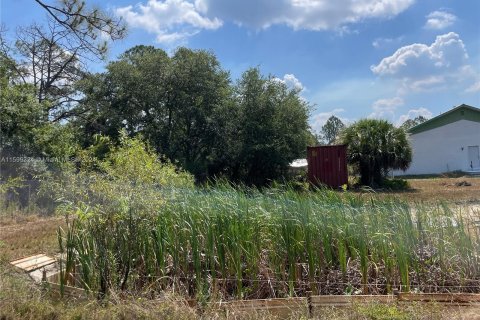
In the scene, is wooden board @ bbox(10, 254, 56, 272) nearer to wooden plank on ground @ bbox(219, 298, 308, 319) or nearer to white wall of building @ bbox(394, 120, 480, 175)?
wooden plank on ground @ bbox(219, 298, 308, 319)

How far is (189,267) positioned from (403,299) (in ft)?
7.19

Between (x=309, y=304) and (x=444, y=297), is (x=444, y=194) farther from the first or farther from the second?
(x=309, y=304)

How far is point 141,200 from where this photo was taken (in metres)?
4.43

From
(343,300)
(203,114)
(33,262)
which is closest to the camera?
(343,300)

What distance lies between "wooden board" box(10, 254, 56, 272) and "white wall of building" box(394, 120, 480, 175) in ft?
92.0

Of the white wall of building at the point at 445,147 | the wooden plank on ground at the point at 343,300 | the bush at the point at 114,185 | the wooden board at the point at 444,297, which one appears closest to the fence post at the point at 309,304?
the wooden plank on ground at the point at 343,300

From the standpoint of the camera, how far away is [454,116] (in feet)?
102

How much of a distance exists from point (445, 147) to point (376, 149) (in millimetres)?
14006

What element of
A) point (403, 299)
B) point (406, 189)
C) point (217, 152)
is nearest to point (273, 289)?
point (403, 299)

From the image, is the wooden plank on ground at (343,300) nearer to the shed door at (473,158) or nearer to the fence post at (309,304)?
the fence post at (309,304)

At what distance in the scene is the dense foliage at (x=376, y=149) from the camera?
20234 mm

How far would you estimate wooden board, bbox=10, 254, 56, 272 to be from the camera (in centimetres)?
550

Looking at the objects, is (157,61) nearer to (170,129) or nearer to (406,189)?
(170,129)

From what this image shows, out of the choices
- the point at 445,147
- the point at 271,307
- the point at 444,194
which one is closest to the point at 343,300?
the point at 271,307
